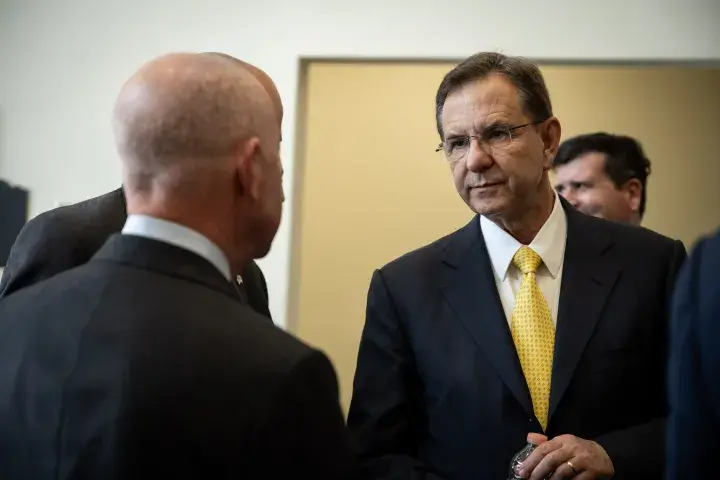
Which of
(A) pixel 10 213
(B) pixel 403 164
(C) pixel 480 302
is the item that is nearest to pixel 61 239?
(C) pixel 480 302

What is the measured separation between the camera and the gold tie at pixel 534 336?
1.32m

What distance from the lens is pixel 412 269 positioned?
4.93 feet

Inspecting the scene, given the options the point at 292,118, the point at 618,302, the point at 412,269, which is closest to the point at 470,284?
the point at 412,269

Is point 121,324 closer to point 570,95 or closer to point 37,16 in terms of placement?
point 37,16

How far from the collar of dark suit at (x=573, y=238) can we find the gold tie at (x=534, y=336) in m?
0.10

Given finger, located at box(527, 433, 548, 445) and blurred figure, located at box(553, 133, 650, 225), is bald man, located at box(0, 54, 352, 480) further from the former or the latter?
blurred figure, located at box(553, 133, 650, 225)

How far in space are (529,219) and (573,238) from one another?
0.09 meters

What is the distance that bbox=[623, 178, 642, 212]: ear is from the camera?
2.33m

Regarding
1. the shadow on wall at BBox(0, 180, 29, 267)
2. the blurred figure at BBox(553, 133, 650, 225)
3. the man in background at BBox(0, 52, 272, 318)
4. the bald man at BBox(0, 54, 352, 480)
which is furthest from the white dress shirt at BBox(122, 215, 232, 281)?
the shadow on wall at BBox(0, 180, 29, 267)

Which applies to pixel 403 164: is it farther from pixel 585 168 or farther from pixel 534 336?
pixel 534 336

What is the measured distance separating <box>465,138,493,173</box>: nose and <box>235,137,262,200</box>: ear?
0.64 m

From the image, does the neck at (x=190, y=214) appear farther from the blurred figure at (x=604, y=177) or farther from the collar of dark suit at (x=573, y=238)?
the blurred figure at (x=604, y=177)

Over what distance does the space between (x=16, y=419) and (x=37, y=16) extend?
2477 millimetres

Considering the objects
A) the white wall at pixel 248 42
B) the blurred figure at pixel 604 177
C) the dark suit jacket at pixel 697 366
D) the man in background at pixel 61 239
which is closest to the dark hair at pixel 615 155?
the blurred figure at pixel 604 177
